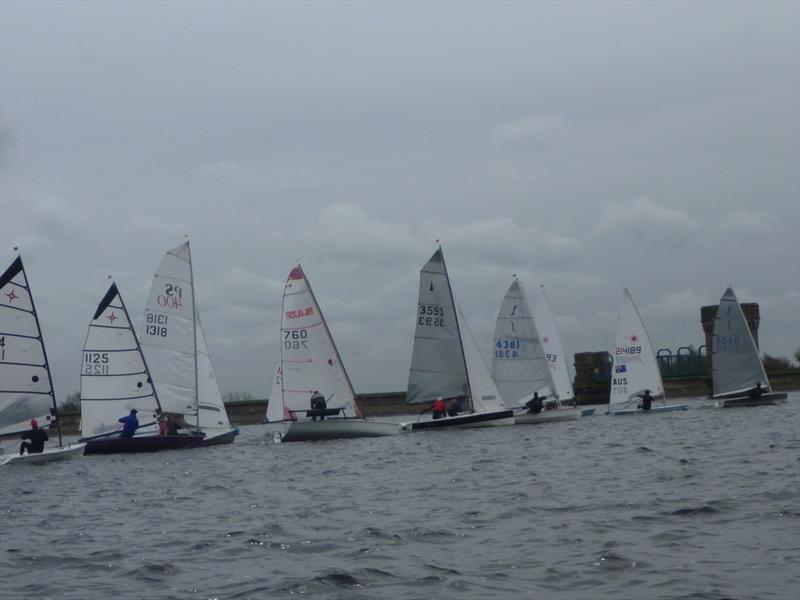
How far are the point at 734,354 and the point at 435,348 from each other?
15.1 m

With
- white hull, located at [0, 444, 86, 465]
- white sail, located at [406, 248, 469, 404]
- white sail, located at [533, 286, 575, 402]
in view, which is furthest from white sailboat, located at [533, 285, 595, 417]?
white hull, located at [0, 444, 86, 465]

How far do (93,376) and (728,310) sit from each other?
25752 millimetres

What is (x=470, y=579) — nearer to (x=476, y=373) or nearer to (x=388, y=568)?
(x=388, y=568)

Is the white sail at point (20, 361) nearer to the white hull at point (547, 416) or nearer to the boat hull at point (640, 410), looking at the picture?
the white hull at point (547, 416)

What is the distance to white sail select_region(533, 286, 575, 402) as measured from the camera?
44.7 metres

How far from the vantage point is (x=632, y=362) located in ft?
140

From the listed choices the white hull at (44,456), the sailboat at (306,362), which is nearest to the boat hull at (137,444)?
the white hull at (44,456)

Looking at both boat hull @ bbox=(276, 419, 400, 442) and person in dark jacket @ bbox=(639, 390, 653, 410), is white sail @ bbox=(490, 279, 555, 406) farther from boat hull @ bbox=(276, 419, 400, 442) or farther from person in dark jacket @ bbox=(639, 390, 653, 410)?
boat hull @ bbox=(276, 419, 400, 442)

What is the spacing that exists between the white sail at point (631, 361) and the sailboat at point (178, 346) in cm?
1678

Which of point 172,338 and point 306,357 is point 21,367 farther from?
point 306,357

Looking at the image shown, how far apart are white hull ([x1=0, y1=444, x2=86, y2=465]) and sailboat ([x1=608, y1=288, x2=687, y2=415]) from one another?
22.5 metres

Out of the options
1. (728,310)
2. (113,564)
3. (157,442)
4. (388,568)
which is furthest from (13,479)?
(728,310)

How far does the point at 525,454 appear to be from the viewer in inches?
873

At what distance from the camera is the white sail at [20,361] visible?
2780cm
